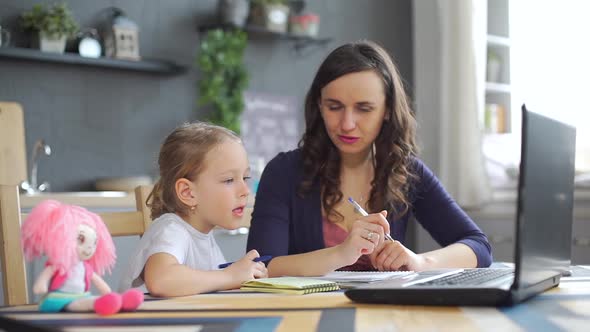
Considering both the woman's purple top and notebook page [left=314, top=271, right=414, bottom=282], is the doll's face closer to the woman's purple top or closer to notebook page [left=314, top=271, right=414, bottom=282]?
notebook page [left=314, top=271, right=414, bottom=282]

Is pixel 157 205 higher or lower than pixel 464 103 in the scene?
lower

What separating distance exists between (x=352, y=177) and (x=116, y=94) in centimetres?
195

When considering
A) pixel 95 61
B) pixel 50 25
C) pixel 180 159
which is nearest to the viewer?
pixel 180 159

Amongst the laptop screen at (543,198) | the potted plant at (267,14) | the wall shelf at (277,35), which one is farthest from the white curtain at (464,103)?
the laptop screen at (543,198)

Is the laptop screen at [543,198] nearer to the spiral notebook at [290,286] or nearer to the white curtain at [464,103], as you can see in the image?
the spiral notebook at [290,286]

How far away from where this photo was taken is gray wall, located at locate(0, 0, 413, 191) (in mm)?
3273

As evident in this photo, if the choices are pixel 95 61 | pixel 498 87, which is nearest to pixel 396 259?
pixel 95 61

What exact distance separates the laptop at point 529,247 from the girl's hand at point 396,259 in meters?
0.31

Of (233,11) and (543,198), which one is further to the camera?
(233,11)

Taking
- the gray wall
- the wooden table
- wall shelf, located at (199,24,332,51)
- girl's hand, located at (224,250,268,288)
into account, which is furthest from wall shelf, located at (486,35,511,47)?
the wooden table

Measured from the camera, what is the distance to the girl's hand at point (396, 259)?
145 cm

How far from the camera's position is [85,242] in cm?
90

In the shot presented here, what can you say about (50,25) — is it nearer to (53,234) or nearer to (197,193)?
(197,193)

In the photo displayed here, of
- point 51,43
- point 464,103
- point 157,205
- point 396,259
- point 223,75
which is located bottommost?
point 396,259
